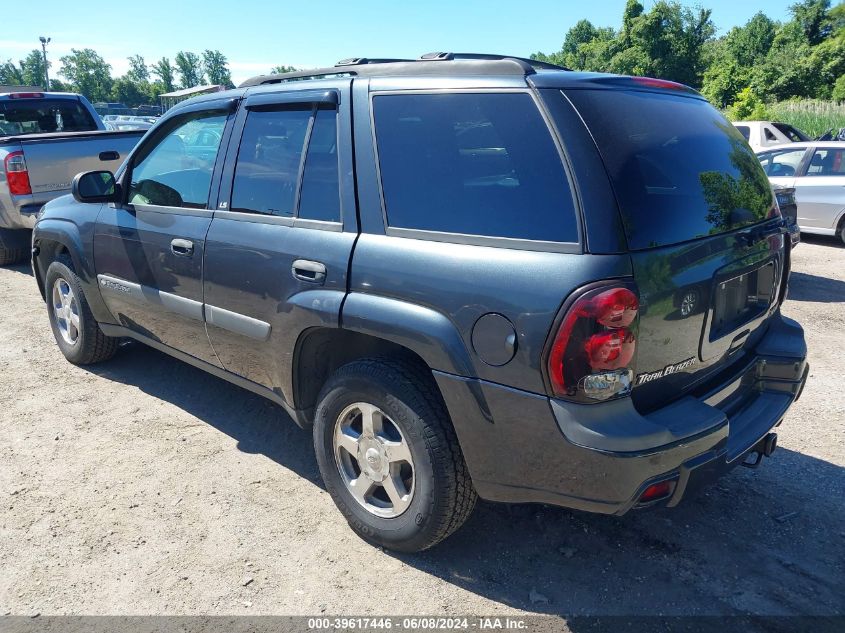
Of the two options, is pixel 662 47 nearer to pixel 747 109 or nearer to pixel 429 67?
pixel 747 109

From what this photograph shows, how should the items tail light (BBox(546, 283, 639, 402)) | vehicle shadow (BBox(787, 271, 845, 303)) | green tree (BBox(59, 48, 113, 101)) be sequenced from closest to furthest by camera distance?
tail light (BBox(546, 283, 639, 402)), vehicle shadow (BBox(787, 271, 845, 303)), green tree (BBox(59, 48, 113, 101))

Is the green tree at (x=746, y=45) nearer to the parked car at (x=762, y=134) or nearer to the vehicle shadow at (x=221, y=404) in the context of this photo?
the parked car at (x=762, y=134)

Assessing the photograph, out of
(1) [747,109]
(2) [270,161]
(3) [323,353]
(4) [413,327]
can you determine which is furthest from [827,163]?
(1) [747,109]

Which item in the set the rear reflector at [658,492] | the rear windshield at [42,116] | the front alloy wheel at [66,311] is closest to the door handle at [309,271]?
the rear reflector at [658,492]

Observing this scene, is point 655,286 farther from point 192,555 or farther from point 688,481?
point 192,555

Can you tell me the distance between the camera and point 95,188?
414 centimetres

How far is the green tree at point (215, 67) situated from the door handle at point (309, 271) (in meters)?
137

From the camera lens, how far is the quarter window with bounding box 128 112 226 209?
365cm

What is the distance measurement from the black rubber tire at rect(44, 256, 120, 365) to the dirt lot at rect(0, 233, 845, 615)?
0.75 metres

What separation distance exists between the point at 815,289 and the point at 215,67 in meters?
141

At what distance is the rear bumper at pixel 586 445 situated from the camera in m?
2.18

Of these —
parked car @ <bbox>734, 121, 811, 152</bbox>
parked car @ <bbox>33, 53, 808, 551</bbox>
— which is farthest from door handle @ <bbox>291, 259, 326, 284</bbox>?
parked car @ <bbox>734, 121, 811, 152</bbox>

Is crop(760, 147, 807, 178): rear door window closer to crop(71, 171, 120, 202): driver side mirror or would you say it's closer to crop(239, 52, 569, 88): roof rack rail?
crop(239, 52, 569, 88): roof rack rail

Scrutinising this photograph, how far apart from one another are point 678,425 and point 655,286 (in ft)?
1.61
